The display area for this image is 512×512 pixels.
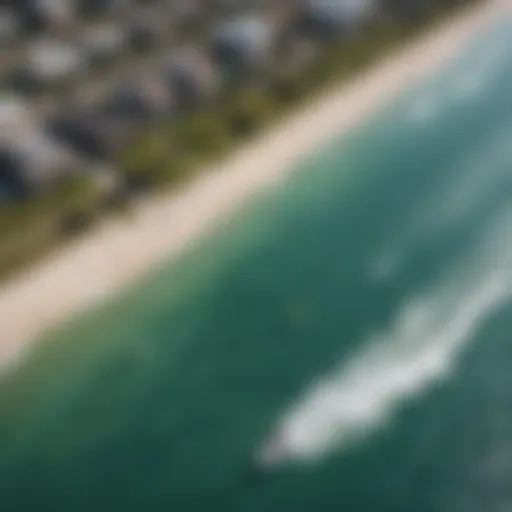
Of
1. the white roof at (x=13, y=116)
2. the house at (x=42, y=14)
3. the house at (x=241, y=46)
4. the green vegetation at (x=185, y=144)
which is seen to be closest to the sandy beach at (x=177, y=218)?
the green vegetation at (x=185, y=144)

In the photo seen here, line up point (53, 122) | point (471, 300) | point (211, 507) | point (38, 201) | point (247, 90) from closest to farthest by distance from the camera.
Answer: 1. point (211, 507)
2. point (471, 300)
3. point (38, 201)
4. point (53, 122)
5. point (247, 90)

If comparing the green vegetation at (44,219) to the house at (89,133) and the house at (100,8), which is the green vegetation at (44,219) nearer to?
the house at (89,133)

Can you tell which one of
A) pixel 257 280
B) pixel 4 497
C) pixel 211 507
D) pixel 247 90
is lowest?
pixel 211 507

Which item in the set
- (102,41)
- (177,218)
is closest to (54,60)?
(102,41)

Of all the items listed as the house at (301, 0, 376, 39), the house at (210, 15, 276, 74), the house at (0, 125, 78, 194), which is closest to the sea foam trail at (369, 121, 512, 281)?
the house at (301, 0, 376, 39)

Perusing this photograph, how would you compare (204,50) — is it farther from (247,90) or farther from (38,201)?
(38,201)

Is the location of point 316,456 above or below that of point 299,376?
below

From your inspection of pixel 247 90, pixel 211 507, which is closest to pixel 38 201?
pixel 247 90
